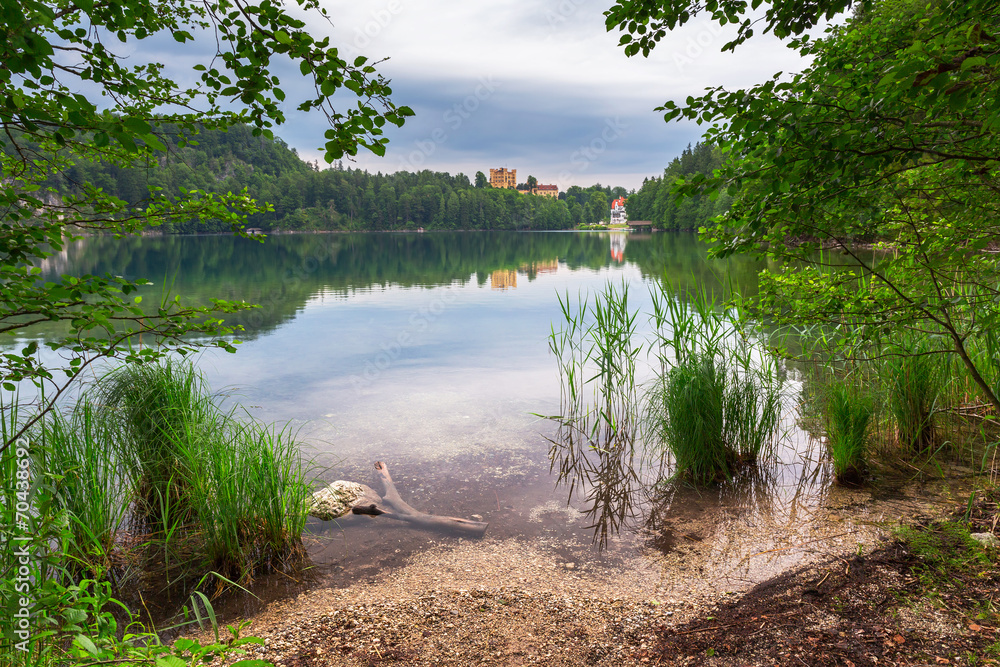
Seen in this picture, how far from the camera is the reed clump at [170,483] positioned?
4465mm

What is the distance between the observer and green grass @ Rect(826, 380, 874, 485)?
5664mm

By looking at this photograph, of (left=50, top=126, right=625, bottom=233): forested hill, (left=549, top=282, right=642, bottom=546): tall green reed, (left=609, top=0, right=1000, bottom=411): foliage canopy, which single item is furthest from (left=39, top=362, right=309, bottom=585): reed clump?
(left=50, top=126, right=625, bottom=233): forested hill

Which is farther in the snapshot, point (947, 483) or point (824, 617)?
point (947, 483)

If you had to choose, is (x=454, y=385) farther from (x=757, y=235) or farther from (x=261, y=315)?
(x=261, y=315)

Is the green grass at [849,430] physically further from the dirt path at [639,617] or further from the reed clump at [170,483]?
the reed clump at [170,483]

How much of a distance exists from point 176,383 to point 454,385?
5780 millimetres

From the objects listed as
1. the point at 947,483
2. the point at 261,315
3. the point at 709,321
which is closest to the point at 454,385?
the point at 709,321

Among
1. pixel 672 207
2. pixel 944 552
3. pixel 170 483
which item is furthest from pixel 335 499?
pixel 672 207

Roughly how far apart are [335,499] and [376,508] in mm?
453

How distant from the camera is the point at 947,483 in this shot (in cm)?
533

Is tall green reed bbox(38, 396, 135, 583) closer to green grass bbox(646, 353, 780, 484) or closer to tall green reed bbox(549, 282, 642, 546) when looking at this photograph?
tall green reed bbox(549, 282, 642, 546)

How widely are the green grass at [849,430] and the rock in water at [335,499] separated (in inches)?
205

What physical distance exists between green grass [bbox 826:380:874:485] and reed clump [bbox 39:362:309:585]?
216 inches

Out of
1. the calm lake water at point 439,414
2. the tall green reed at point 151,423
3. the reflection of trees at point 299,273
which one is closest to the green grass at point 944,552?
the calm lake water at point 439,414
